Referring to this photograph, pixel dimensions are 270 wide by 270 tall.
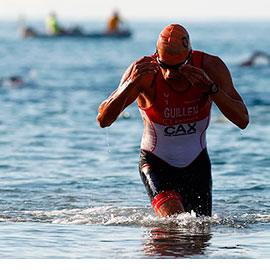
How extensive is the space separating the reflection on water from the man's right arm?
1057 millimetres

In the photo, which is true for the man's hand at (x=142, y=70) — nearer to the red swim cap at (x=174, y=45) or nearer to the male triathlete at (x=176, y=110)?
the male triathlete at (x=176, y=110)

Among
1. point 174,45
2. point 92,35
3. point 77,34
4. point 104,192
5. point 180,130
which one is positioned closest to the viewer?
point 174,45

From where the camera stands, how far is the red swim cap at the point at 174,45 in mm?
5797

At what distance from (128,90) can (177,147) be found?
2.81 ft

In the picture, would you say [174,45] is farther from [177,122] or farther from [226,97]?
[177,122]

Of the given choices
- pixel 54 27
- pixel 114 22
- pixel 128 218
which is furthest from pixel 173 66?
pixel 54 27

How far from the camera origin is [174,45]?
19.0ft

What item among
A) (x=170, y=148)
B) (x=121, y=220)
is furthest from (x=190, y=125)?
(x=121, y=220)

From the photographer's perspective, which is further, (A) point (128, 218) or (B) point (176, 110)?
(A) point (128, 218)

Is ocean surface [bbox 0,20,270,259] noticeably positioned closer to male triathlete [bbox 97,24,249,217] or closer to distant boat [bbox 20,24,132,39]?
male triathlete [bbox 97,24,249,217]

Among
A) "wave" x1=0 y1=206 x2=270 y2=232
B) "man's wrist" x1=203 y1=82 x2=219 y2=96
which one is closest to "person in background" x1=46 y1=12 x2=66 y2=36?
"wave" x1=0 y1=206 x2=270 y2=232
